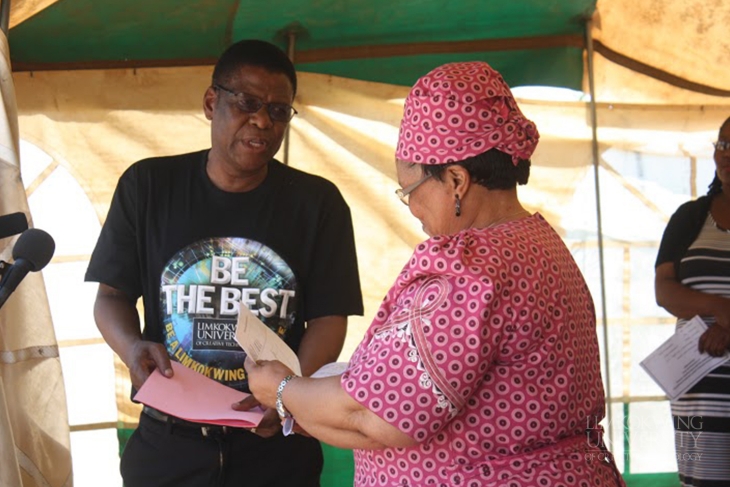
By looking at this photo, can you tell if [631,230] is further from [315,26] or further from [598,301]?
[315,26]

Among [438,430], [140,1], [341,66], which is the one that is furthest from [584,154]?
[438,430]

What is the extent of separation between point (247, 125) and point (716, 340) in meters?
2.06

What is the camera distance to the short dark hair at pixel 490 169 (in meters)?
1.82

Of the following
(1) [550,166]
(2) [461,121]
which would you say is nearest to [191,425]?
(2) [461,121]

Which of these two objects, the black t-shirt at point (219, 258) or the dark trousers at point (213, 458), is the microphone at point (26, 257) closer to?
the black t-shirt at point (219, 258)

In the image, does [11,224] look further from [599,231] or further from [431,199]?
[599,231]

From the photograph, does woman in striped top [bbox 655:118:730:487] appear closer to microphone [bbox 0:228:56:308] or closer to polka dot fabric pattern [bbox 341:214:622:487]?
polka dot fabric pattern [bbox 341:214:622:487]

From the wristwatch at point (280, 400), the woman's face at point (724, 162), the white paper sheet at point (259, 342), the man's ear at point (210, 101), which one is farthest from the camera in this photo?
the woman's face at point (724, 162)

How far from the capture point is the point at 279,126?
9.07ft

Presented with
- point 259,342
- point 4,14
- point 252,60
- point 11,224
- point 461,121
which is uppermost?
point 4,14

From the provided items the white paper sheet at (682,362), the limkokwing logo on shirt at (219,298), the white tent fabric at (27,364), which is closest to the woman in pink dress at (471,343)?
the limkokwing logo on shirt at (219,298)

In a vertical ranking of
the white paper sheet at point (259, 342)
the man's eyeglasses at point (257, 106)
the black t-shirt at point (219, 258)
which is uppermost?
the man's eyeglasses at point (257, 106)

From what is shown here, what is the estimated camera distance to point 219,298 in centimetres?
265

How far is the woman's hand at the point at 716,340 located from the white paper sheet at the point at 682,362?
0.02 m
